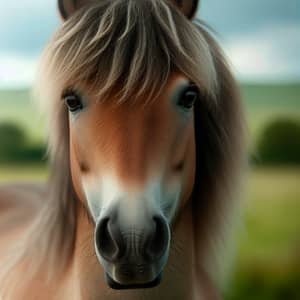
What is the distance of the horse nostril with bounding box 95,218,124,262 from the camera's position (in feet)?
1.84

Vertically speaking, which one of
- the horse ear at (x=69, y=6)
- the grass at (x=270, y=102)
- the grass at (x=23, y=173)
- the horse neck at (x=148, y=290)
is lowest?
the grass at (x=23, y=173)

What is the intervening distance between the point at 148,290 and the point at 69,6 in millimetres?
451

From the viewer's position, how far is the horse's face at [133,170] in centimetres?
56

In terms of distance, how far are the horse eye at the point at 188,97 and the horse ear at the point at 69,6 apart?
22 cm

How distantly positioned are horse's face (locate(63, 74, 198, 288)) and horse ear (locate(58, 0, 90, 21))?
14 cm

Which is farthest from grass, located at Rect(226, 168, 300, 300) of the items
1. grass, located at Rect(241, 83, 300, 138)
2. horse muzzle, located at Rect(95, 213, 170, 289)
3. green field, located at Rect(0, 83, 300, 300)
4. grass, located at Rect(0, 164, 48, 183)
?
horse muzzle, located at Rect(95, 213, 170, 289)

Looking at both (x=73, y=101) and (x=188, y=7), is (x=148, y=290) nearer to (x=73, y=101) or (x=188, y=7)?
(x=73, y=101)

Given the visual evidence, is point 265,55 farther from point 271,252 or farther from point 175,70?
point 175,70

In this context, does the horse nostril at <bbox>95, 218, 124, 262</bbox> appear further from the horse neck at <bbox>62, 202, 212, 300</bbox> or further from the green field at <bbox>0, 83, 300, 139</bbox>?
the green field at <bbox>0, 83, 300, 139</bbox>

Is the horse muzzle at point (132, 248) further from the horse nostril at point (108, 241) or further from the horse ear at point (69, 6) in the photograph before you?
the horse ear at point (69, 6)

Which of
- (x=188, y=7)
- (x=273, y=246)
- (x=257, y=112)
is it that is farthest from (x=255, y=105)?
(x=188, y=7)

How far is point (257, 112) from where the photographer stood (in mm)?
1220

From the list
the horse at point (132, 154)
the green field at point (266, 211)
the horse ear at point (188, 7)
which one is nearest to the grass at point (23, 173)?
the green field at point (266, 211)

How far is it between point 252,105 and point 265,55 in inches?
5.8
